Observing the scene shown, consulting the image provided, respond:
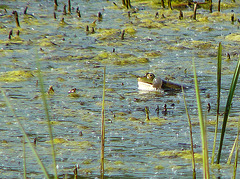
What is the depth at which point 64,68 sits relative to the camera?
7539mm

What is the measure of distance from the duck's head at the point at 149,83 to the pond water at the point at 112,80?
89mm

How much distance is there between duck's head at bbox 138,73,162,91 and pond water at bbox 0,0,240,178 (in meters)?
0.09

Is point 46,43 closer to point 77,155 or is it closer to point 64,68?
point 64,68

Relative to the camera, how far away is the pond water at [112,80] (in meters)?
4.23

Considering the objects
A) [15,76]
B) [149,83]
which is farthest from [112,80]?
[15,76]

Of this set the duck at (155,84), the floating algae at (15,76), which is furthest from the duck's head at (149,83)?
the floating algae at (15,76)

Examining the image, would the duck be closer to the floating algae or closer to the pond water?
the pond water

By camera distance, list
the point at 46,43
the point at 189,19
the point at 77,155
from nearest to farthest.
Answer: the point at 77,155 → the point at 46,43 → the point at 189,19

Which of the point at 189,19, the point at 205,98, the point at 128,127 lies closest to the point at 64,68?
the point at 205,98

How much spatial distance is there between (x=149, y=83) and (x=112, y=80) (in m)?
0.60

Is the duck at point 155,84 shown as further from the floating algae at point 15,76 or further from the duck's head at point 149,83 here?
the floating algae at point 15,76

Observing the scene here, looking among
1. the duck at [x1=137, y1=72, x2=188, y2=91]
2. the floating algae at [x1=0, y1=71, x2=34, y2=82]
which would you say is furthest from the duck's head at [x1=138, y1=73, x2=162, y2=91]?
the floating algae at [x1=0, y1=71, x2=34, y2=82]

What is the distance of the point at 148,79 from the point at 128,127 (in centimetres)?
162

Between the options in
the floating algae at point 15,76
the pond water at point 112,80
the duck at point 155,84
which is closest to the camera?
the pond water at point 112,80
